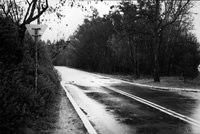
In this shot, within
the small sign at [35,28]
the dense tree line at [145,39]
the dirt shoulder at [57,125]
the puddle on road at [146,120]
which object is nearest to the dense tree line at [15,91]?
the dirt shoulder at [57,125]

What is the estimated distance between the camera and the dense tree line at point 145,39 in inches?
940

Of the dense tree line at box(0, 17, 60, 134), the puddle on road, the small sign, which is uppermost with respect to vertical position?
the small sign

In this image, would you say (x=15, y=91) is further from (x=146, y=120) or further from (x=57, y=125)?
(x=146, y=120)


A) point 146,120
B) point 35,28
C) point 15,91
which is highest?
point 35,28

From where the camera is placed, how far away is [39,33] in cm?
841

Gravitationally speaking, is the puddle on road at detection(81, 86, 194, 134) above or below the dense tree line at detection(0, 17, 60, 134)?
below

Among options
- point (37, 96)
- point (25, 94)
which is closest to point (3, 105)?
point (25, 94)

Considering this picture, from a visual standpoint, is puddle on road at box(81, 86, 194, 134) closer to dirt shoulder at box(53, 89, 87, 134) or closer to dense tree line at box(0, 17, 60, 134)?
dirt shoulder at box(53, 89, 87, 134)

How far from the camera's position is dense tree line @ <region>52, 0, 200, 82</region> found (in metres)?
23.9

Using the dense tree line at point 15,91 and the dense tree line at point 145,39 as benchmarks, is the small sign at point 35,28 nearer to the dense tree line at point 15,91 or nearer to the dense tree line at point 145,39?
the dense tree line at point 15,91

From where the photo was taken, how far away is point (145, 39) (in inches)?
1531

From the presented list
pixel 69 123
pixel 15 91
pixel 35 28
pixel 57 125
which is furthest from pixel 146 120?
pixel 35 28

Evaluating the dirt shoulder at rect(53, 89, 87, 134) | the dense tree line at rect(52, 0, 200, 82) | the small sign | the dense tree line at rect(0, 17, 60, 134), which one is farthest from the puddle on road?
the dense tree line at rect(52, 0, 200, 82)

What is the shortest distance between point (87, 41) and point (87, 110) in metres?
52.3
